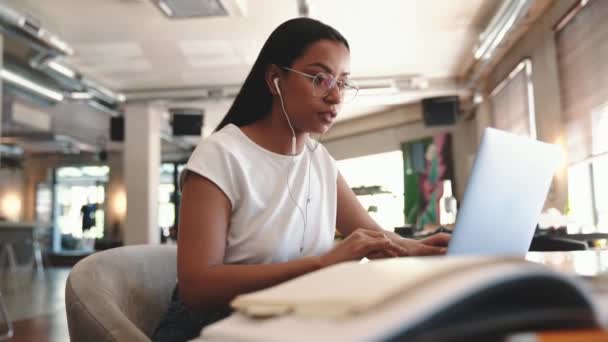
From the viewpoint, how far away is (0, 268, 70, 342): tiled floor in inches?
167

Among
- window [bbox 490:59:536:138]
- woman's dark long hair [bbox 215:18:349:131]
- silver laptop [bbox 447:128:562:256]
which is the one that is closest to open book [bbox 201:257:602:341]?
silver laptop [bbox 447:128:562:256]

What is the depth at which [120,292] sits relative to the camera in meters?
1.06

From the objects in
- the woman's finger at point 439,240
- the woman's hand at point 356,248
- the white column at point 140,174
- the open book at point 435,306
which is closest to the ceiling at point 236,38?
the white column at point 140,174

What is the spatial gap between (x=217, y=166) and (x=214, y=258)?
210 millimetres

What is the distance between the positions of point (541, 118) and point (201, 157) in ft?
19.3

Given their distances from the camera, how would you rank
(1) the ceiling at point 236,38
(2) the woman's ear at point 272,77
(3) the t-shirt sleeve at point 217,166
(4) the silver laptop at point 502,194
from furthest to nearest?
1. (1) the ceiling at point 236,38
2. (2) the woman's ear at point 272,77
3. (3) the t-shirt sleeve at point 217,166
4. (4) the silver laptop at point 502,194

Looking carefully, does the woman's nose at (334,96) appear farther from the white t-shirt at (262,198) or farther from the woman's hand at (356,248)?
the woman's hand at (356,248)

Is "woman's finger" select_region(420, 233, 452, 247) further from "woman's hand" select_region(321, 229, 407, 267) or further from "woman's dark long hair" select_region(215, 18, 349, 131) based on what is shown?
"woman's dark long hair" select_region(215, 18, 349, 131)

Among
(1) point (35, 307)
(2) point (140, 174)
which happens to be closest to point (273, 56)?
(1) point (35, 307)

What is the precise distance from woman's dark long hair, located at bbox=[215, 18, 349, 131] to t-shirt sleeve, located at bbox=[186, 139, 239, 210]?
20 cm

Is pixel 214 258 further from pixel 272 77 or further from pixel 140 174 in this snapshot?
pixel 140 174

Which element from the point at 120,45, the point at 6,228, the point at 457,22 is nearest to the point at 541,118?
the point at 457,22

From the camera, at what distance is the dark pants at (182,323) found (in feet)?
3.33

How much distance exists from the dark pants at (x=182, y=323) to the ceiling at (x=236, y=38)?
512 centimetres
